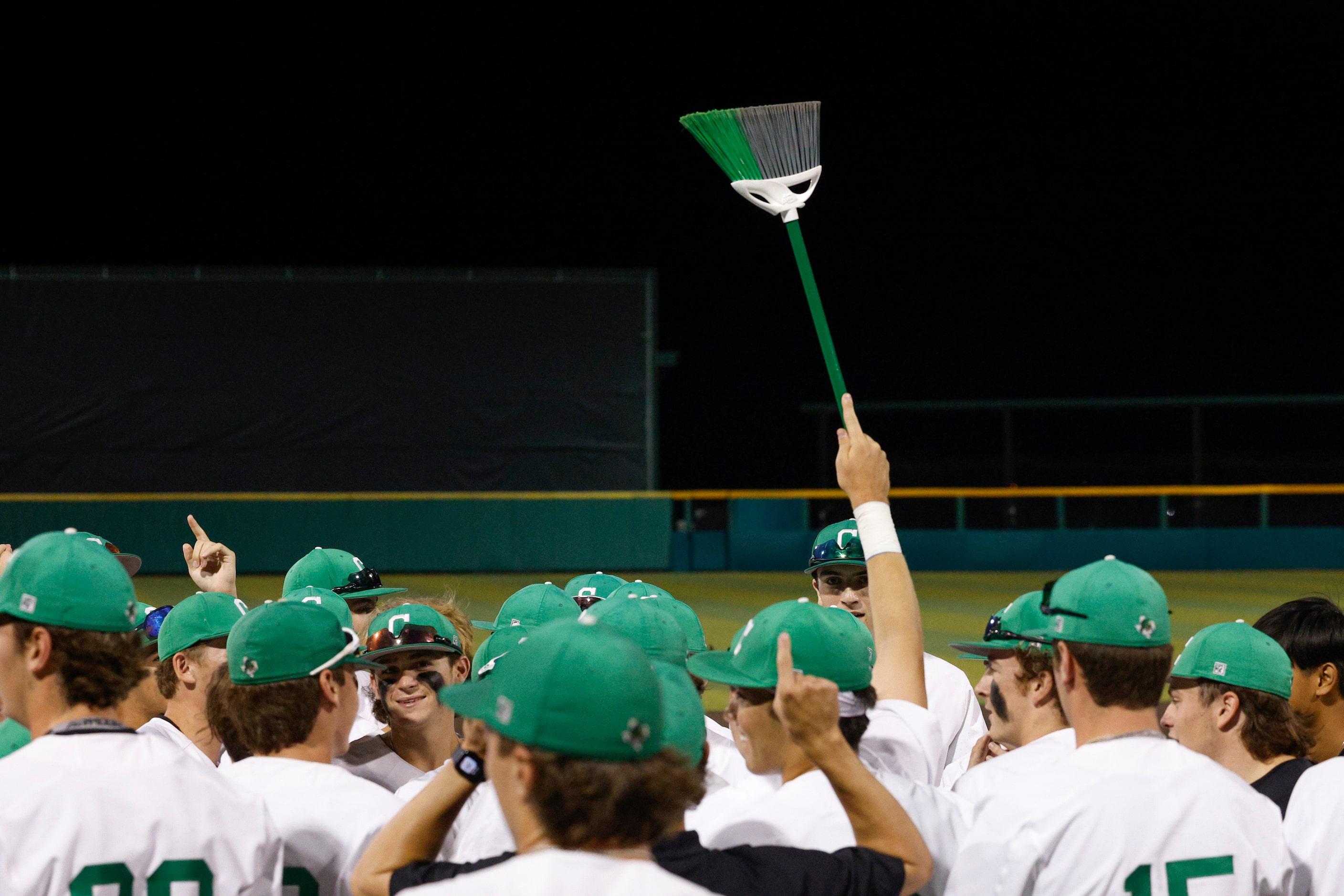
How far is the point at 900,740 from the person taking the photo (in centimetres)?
309

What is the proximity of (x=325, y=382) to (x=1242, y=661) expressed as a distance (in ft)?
60.1

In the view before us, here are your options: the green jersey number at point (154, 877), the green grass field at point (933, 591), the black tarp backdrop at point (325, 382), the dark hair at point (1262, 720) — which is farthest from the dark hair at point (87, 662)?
the black tarp backdrop at point (325, 382)

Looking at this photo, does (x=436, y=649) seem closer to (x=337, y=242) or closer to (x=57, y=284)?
(x=57, y=284)

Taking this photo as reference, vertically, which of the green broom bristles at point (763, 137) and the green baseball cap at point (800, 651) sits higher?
the green broom bristles at point (763, 137)

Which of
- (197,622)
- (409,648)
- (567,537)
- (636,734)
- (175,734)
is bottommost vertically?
(567,537)

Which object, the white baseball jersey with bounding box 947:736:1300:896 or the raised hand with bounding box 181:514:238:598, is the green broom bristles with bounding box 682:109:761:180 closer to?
the white baseball jersey with bounding box 947:736:1300:896

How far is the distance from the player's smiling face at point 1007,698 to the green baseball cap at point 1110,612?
1.03 meters

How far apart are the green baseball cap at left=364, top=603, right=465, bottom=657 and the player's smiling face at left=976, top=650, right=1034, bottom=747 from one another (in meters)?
1.62

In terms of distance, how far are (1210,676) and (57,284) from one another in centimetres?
1949

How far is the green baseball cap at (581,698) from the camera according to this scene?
6.07ft

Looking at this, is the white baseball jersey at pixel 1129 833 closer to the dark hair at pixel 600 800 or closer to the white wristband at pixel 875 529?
the white wristband at pixel 875 529

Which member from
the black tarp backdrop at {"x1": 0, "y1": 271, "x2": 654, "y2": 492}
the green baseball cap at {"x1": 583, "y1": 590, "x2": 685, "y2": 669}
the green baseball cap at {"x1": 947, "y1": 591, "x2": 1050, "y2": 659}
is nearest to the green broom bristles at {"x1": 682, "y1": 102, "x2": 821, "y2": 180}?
the green baseball cap at {"x1": 583, "y1": 590, "x2": 685, "y2": 669}

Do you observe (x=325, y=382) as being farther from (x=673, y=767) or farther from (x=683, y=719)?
(x=673, y=767)

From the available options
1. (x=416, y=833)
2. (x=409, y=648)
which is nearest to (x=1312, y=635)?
(x=409, y=648)
